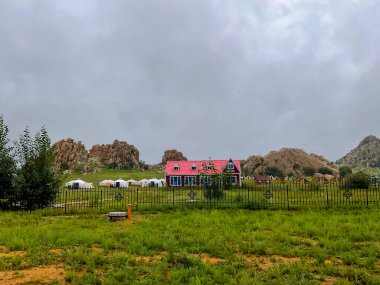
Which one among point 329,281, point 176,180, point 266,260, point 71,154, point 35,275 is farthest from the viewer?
point 71,154

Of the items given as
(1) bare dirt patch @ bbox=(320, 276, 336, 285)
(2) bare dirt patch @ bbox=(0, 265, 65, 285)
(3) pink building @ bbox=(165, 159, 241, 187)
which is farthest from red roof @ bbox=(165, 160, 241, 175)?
(1) bare dirt patch @ bbox=(320, 276, 336, 285)

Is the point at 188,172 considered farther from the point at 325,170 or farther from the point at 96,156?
the point at 96,156

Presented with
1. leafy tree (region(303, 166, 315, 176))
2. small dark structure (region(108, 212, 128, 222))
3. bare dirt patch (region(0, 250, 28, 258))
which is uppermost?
leafy tree (region(303, 166, 315, 176))

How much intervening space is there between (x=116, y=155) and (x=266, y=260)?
12959 centimetres

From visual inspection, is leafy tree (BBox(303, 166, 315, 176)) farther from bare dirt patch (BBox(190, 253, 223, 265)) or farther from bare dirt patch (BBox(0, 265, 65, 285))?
bare dirt patch (BBox(0, 265, 65, 285))

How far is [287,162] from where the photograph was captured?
328 feet

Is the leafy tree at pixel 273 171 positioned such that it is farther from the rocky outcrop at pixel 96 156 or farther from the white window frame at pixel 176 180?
the rocky outcrop at pixel 96 156

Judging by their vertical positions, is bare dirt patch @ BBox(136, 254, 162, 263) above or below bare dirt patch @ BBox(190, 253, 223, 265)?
above

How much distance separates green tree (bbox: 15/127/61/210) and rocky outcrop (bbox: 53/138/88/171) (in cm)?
10021

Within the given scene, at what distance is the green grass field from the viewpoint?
26.7ft

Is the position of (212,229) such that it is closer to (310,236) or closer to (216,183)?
(310,236)

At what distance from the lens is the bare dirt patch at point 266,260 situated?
9244 mm

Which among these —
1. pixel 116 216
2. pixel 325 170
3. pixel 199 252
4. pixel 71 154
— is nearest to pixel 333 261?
pixel 199 252

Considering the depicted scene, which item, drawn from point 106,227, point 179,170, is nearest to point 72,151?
point 179,170
